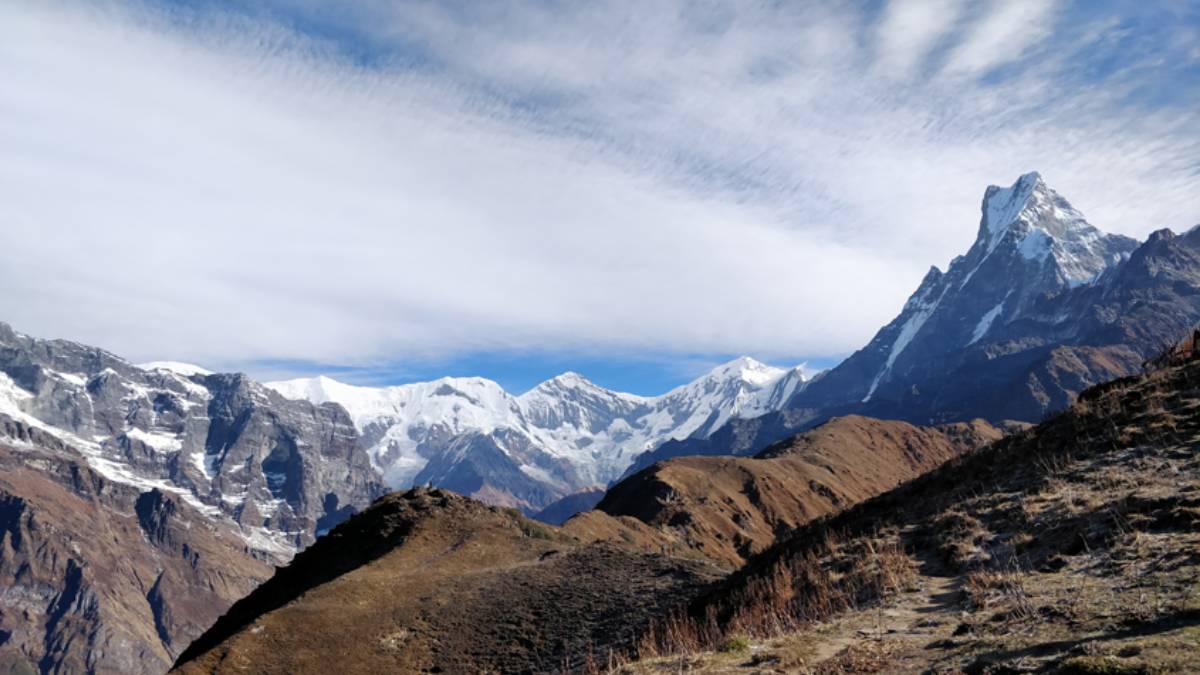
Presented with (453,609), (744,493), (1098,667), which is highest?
(1098,667)

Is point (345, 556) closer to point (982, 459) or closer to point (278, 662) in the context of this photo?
point (278, 662)

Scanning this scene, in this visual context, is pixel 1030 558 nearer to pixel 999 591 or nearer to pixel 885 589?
pixel 999 591

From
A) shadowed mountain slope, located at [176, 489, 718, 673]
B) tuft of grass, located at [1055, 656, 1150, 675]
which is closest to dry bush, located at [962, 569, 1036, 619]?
tuft of grass, located at [1055, 656, 1150, 675]

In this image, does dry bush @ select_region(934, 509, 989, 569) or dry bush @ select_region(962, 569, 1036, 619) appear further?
dry bush @ select_region(934, 509, 989, 569)

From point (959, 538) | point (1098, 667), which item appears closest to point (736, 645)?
point (1098, 667)

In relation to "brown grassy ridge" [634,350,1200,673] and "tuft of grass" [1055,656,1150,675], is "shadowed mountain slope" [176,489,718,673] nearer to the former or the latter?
"brown grassy ridge" [634,350,1200,673]

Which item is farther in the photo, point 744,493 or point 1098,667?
point 744,493

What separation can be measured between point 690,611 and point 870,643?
13517 mm

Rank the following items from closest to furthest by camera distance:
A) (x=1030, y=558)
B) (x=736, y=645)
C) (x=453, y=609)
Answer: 1. (x=736, y=645)
2. (x=1030, y=558)
3. (x=453, y=609)

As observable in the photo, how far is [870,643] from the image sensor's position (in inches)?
→ 502

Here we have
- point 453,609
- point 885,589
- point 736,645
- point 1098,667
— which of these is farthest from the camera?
point 453,609

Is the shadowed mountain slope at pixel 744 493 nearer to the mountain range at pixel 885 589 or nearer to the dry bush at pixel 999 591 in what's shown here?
the mountain range at pixel 885 589

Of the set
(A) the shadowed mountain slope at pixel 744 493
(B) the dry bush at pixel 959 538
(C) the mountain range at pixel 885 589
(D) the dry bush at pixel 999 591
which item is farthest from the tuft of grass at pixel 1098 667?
(A) the shadowed mountain slope at pixel 744 493

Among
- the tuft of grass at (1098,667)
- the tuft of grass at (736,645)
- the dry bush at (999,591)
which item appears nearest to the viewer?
the tuft of grass at (1098,667)
